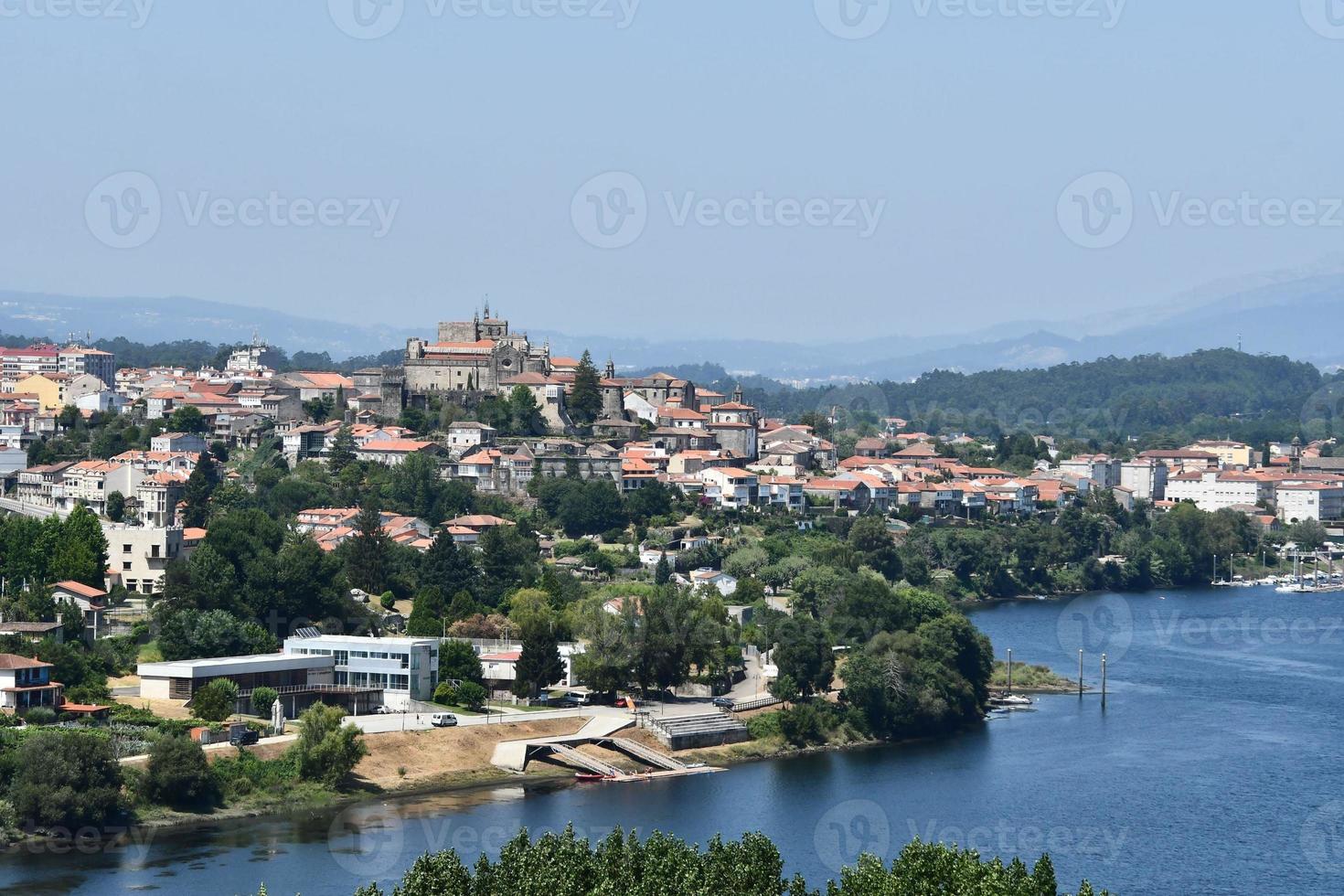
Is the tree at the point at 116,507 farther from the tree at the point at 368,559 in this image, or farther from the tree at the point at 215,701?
the tree at the point at 215,701

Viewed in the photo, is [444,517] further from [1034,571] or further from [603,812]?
[603,812]

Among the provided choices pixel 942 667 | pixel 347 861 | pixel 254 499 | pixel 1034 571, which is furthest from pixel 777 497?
pixel 347 861

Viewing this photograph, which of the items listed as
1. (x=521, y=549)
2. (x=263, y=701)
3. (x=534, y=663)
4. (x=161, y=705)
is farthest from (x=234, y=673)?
(x=521, y=549)

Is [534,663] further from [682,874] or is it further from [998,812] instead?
[682,874]

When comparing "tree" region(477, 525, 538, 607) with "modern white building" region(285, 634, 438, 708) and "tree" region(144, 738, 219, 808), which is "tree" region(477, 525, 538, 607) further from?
"tree" region(144, 738, 219, 808)

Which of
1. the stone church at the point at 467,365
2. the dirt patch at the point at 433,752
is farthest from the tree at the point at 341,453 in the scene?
the dirt patch at the point at 433,752
